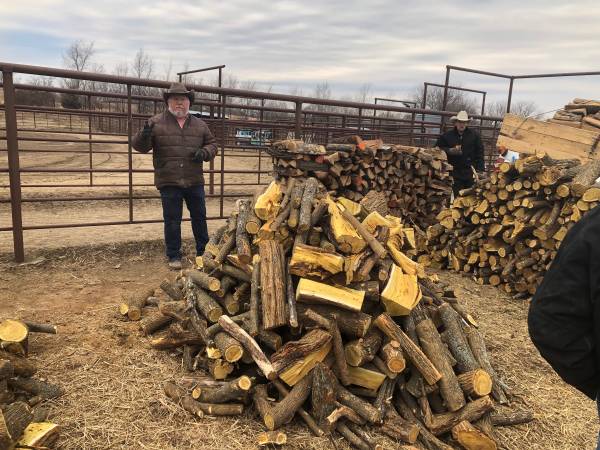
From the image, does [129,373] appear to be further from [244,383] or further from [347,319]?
[347,319]

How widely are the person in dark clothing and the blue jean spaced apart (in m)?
4.50

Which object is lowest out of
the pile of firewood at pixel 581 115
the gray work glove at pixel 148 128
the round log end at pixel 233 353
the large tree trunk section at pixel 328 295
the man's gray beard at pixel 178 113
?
the round log end at pixel 233 353

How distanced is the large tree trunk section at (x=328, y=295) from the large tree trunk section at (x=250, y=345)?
0.41 metres

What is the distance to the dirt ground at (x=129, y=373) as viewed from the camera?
9.23 feet

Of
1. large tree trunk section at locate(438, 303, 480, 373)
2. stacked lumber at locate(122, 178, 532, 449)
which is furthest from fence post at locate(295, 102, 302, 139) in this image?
large tree trunk section at locate(438, 303, 480, 373)

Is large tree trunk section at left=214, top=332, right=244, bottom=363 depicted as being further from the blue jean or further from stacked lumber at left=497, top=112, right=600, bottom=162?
stacked lumber at left=497, top=112, right=600, bottom=162

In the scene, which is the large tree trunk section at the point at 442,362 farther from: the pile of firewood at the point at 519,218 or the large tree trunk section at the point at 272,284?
the pile of firewood at the point at 519,218

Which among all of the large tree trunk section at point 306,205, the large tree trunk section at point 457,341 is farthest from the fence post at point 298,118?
the large tree trunk section at point 457,341

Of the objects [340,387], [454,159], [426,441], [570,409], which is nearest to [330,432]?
[340,387]

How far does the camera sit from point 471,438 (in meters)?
2.85

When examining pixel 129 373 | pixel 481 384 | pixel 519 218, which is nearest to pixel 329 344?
pixel 481 384

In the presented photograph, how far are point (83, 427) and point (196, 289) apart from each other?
49.4 inches

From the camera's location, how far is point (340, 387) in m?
3.07

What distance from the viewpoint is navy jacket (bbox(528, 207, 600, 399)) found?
4.99 feet
